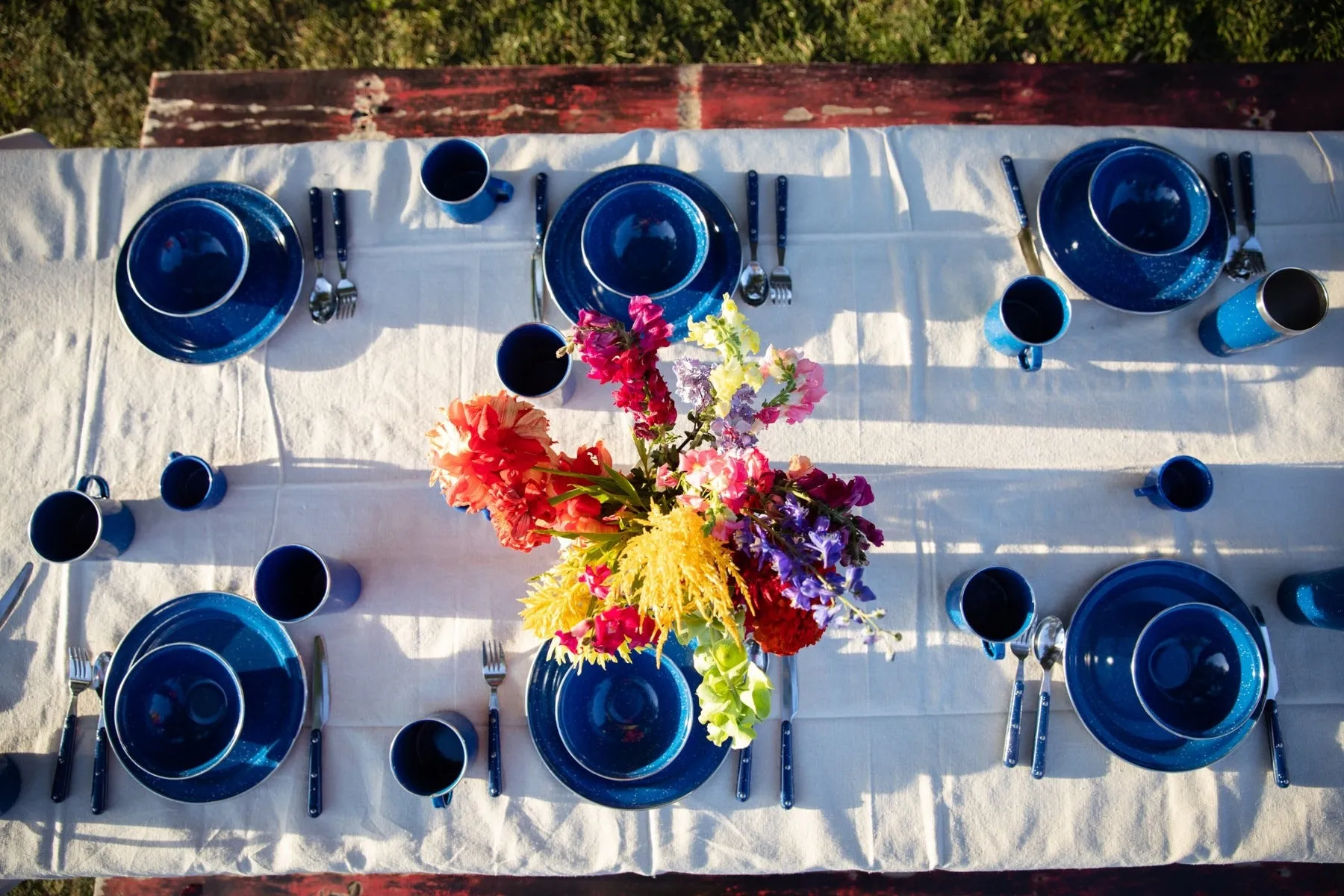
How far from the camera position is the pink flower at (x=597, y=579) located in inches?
30.0

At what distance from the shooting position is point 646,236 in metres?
1.26

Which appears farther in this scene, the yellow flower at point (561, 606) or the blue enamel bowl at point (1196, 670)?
the blue enamel bowl at point (1196, 670)

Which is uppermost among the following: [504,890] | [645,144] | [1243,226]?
[645,144]

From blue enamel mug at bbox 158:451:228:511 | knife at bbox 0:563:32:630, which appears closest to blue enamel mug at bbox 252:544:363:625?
blue enamel mug at bbox 158:451:228:511

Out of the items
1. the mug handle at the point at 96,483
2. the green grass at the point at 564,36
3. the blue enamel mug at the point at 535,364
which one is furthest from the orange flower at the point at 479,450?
the green grass at the point at 564,36

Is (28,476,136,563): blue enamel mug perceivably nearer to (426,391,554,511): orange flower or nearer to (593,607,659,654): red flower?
(426,391,554,511): orange flower

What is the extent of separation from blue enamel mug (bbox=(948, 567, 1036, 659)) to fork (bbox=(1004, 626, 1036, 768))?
0.08 ft

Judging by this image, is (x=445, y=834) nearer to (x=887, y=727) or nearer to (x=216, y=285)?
(x=887, y=727)

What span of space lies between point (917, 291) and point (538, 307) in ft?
2.08

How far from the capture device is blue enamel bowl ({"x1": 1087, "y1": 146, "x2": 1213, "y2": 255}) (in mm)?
1233

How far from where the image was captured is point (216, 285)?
129 cm

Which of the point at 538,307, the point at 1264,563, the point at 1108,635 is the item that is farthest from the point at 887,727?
the point at 538,307

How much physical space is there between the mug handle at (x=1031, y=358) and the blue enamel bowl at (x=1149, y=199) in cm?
23

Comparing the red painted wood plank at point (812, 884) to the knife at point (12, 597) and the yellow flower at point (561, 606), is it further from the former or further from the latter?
the yellow flower at point (561, 606)
